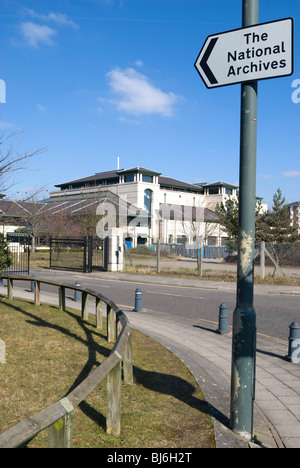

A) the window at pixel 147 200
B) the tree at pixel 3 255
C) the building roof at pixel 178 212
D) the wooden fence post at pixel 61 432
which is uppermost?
the window at pixel 147 200

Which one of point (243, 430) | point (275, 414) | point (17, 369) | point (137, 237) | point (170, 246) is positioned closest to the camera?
point (243, 430)

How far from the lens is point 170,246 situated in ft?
165

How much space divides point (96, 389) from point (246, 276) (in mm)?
2479

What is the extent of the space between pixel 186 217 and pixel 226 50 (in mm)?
62616

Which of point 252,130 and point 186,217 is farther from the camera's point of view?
point 186,217

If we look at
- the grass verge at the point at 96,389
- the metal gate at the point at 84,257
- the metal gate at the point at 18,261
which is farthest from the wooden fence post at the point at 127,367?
the metal gate at the point at 84,257

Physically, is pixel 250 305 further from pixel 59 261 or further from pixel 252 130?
pixel 59 261

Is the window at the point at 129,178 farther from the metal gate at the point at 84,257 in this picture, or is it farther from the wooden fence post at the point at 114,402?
the wooden fence post at the point at 114,402

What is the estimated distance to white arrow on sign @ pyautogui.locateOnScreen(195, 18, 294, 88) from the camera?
3.76 m

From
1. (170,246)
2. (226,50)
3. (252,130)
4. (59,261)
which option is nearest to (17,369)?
(252,130)

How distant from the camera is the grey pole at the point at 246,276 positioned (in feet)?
12.7

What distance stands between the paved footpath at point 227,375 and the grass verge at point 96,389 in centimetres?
18
